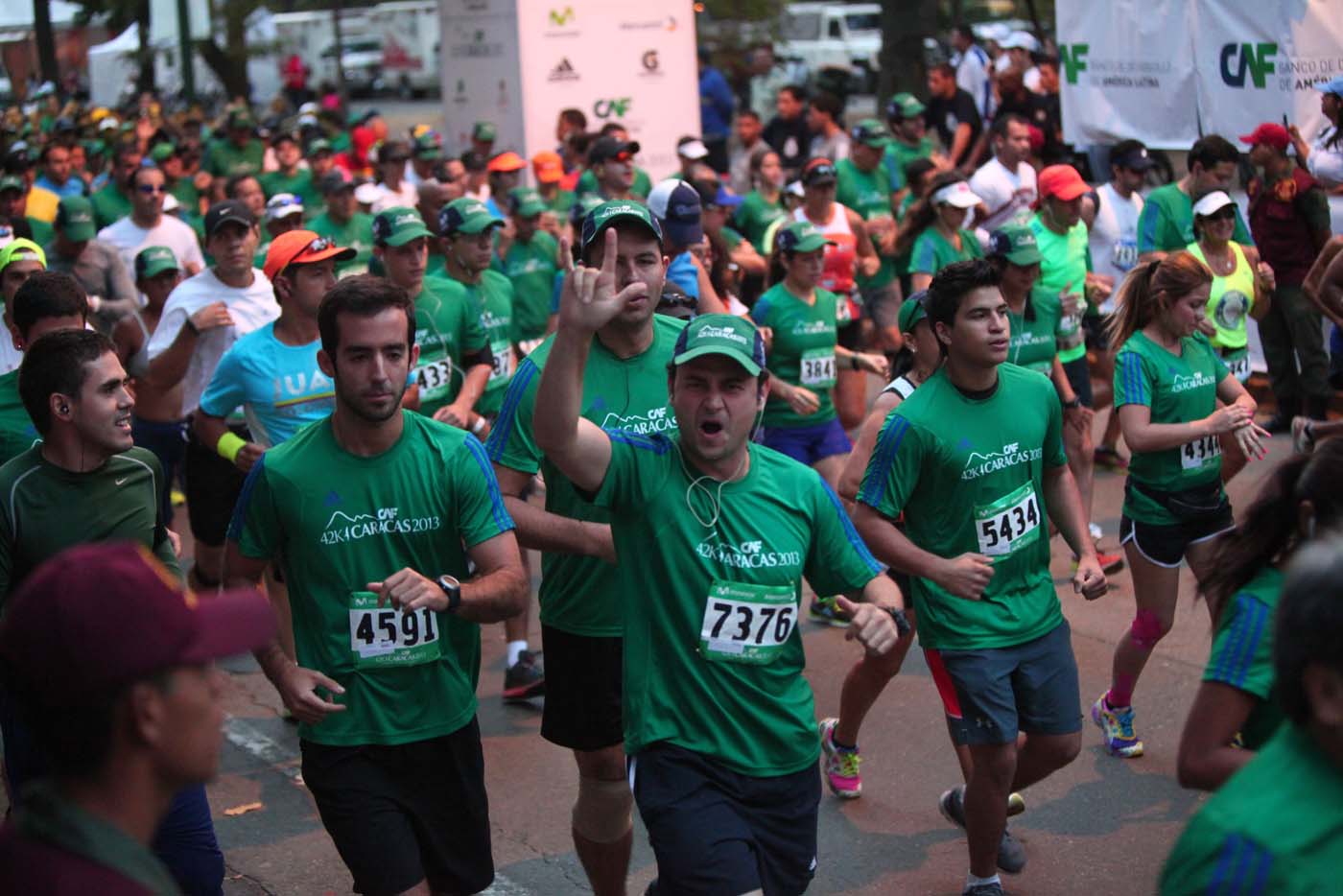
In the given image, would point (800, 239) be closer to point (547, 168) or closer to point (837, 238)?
point (837, 238)

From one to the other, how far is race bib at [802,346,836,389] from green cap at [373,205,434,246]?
2122 millimetres

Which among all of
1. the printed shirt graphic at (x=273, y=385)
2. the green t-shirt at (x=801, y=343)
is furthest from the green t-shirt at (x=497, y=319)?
the printed shirt graphic at (x=273, y=385)

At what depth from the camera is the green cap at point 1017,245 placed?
740 centimetres

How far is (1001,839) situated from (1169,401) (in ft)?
6.41

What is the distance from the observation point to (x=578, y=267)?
3.79 m

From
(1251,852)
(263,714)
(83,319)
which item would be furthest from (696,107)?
(1251,852)

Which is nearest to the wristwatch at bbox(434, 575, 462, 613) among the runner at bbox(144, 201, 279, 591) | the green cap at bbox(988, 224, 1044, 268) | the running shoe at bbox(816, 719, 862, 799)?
the running shoe at bbox(816, 719, 862, 799)

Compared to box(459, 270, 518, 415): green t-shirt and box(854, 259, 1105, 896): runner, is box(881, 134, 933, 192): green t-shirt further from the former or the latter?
box(854, 259, 1105, 896): runner

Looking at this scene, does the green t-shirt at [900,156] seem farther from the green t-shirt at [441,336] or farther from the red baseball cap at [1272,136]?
the green t-shirt at [441,336]

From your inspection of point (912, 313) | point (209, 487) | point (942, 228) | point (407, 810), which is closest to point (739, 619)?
point (407, 810)

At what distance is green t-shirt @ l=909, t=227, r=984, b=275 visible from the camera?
10.0 meters

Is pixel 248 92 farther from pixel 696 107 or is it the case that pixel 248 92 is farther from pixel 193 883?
pixel 193 883

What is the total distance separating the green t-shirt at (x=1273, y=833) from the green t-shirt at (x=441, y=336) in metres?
5.56

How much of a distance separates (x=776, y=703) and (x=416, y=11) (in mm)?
41151
